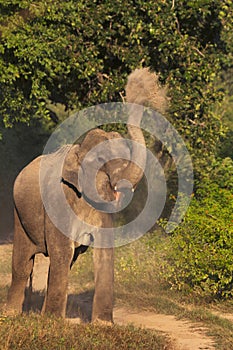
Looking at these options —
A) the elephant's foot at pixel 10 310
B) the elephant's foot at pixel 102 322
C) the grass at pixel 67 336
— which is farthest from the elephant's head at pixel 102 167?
the elephant's foot at pixel 10 310

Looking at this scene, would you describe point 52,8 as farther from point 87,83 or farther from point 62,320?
point 62,320

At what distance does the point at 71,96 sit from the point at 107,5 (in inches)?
75.4

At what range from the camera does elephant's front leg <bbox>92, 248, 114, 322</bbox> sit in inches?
405

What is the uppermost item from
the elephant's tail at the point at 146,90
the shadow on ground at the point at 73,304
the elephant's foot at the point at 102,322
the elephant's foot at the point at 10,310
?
the elephant's tail at the point at 146,90

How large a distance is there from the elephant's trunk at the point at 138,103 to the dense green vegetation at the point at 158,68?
341mm

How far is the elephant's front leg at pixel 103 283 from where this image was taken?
1028 cm

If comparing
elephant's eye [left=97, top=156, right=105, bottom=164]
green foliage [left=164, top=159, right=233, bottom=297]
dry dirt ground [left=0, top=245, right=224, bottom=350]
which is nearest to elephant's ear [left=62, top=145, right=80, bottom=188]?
elephant's eye [left=97, top=156, right=105, bottom=164]

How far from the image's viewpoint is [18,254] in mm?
11742

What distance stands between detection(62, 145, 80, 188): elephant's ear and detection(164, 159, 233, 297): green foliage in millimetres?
3256

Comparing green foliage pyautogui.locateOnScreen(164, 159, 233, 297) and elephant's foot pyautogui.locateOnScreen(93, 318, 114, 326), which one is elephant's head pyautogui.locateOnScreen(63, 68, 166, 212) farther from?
green foliage pyautogui.locateOnScreen(164, 159, 233, 297)

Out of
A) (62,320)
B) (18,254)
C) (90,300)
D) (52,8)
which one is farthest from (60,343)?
(52,8)

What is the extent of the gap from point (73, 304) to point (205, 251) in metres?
2.14

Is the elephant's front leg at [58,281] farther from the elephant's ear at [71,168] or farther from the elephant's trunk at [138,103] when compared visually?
the elephant's trunk at [138,103]

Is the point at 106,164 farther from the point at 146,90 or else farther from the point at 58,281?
the point at 146,90
